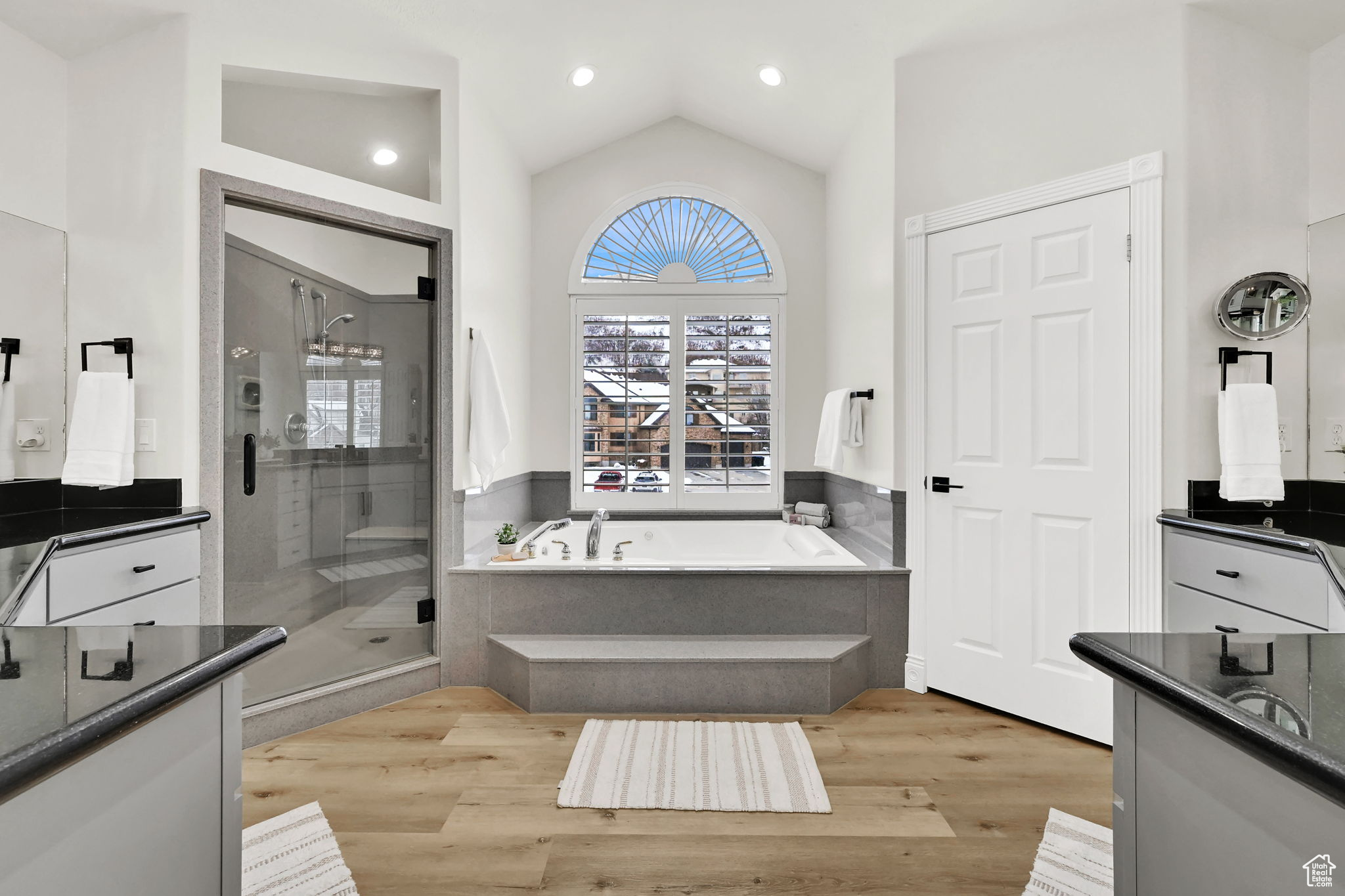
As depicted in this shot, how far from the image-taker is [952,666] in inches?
110

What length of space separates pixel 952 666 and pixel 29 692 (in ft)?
9.37

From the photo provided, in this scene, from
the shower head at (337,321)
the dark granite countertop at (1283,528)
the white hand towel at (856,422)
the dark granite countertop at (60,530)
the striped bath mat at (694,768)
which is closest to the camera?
the dark granite countertop at (60,530)

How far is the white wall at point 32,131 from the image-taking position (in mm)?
2180

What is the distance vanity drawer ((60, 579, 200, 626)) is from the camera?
1894 mm

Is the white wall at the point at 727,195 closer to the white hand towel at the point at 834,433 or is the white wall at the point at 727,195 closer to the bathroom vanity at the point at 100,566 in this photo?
the white hand towel at the point at 834,433

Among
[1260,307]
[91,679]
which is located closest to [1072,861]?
[1260,307]

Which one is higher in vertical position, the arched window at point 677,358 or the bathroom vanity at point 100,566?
the arched window at point 677,358

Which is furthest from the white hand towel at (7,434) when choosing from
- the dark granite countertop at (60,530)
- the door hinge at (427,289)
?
the door hinge at (427,289)

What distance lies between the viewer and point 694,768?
2.22m

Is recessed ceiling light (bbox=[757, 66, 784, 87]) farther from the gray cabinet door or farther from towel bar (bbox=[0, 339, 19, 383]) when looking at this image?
the gray cabinet door

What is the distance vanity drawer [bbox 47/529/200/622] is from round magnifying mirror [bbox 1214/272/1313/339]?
11.6 ft

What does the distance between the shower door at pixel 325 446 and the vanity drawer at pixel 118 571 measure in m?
0.17

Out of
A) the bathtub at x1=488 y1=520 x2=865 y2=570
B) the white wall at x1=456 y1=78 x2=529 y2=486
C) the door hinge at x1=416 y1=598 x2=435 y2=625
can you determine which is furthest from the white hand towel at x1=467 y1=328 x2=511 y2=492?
the bathtub at x1=488 y1=520 x2=865 y2=570

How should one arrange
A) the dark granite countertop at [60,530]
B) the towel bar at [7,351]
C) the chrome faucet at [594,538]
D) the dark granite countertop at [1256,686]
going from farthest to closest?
1. the chrome faucet at [594,538]
2. the towel bar at [7,351]
3. the dark granite countertop at [60,530]
4. the dark granite countertop at [1256,686]
